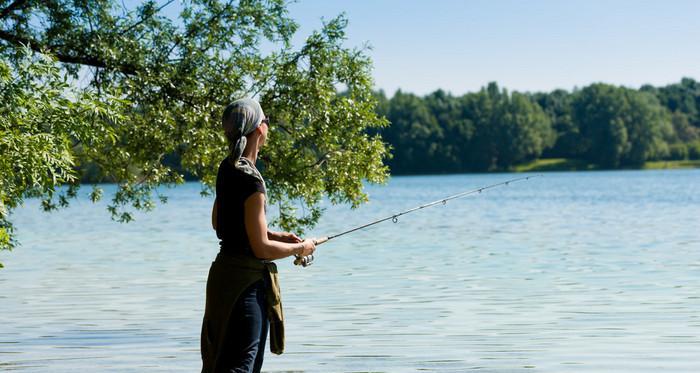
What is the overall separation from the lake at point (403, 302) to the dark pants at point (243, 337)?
4778mm

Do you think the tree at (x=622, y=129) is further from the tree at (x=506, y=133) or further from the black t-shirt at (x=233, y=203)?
the black t-shirt at (x=233, y=203)

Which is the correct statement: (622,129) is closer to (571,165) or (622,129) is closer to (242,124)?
(571,165)

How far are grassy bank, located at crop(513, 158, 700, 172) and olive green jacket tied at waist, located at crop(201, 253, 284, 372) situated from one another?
141056 mm

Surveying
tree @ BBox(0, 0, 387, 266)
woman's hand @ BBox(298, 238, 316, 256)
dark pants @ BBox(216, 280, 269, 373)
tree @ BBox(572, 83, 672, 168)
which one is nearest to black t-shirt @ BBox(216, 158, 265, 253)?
dark pants @ BBox(216, 280, 269, 373)

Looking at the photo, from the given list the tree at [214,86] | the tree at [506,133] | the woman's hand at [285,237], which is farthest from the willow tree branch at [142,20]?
the tree at [506,133]

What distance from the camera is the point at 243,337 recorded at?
580 centimetres

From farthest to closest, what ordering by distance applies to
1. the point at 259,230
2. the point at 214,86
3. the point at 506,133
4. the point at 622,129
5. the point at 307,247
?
the point at 506,133
the point at 622,129
the point at 214,86
the point at 307,247
the point at 259,230

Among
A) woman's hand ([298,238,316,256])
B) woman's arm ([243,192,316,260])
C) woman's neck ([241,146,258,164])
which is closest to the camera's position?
woman's arm ([243,192,316,260])

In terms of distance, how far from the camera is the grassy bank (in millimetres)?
143750

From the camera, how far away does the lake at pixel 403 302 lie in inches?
443

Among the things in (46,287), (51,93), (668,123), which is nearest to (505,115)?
(668,123)

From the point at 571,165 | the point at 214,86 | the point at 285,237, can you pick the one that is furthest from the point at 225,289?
the point at 571,165

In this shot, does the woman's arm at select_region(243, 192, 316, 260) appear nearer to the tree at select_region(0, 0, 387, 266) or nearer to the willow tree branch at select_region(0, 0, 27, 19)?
the tree at select_region(0, 0, 387, 266)

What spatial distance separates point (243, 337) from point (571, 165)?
14619 centimetres
